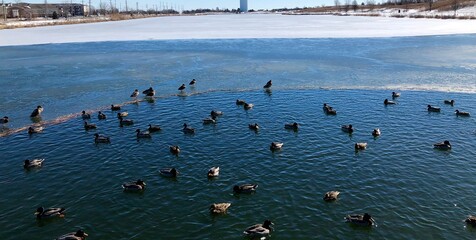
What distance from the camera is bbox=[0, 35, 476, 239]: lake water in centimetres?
1298

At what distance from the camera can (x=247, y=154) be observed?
18375mm

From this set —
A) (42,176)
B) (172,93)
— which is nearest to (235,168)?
(42,176)

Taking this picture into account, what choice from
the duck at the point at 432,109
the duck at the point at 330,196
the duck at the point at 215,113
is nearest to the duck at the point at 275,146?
the duck at the point at 330,196

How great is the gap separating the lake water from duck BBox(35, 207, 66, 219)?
0.25 m

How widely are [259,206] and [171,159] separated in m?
5.72

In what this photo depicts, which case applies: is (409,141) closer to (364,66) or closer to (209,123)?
(209,123)

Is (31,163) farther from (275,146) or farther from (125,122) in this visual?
(275,146)

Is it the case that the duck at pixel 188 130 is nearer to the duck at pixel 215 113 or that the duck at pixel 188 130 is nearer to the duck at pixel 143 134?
the duck at pixel 143 134

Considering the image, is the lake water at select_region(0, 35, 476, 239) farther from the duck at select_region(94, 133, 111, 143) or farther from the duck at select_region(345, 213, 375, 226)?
the duck at select_region(94, 133, 111, 143)

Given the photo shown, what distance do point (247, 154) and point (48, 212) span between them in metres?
8.63

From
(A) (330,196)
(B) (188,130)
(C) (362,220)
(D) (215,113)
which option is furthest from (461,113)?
(B) (188,130)

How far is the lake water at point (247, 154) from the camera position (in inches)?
511

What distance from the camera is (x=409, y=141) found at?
19.5 meters

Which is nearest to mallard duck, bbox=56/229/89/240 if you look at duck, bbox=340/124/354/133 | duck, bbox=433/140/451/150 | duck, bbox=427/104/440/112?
duck, bbox=340/124/354/133
